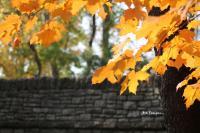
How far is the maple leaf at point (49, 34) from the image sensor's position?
3779mm

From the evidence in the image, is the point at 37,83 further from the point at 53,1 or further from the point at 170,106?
the point at 53,1

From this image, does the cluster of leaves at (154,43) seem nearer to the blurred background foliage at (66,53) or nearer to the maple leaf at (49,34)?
the maple leaf at (49,34)

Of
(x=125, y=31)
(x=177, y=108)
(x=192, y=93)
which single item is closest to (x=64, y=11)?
(x=125, y=31)

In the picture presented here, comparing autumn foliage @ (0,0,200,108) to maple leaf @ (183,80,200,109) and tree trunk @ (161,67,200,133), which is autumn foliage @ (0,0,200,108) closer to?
maple leaf @ (183,80,200,109)

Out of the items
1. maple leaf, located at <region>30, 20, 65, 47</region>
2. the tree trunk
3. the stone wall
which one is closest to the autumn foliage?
maple leaf, located at <region>30, 20, 65, 47</region>

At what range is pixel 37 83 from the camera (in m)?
12.2

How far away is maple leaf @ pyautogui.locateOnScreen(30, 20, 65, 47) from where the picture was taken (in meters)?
3.78

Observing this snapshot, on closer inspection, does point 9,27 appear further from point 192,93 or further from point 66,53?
point 66,53

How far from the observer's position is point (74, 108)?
11.7 metres

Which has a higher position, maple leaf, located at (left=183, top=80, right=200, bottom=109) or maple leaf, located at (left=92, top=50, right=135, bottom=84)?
maple leaf, located at (left=92, top=50, right=135, bottom=84)

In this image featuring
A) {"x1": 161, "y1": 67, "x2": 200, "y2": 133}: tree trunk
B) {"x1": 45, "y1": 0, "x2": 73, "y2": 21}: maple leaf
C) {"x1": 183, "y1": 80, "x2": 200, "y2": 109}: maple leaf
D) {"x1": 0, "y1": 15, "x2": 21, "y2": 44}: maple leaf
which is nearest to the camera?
{"x1": 45, "y1": 0, "x2": 73, "y2": 21}: maple leaf

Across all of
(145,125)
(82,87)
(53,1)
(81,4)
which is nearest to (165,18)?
(81,4)

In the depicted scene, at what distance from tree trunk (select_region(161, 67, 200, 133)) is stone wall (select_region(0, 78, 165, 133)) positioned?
5.63 metres

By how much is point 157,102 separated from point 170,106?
238 inches
